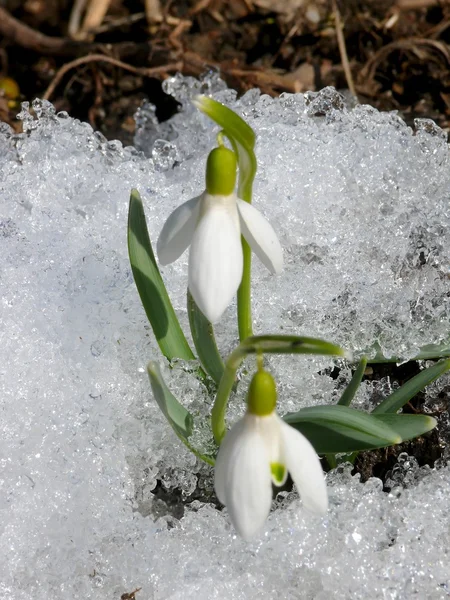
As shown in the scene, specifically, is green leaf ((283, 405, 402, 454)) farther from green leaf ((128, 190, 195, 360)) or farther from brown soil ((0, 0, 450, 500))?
brown soil ((0, 0, 450, 500))

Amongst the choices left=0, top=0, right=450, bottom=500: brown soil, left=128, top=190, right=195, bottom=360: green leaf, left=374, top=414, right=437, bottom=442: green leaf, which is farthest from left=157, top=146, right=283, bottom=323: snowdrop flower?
left=0, top=0, right=450, bottom=500: brown soil

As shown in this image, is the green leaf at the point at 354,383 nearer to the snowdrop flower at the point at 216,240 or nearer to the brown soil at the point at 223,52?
the snowdrop flower at the point at 216,240

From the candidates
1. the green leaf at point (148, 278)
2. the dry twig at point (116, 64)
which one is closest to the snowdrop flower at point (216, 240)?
the green leaf at point (148, 278)

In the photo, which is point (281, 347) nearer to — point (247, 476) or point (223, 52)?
point (247, 476)

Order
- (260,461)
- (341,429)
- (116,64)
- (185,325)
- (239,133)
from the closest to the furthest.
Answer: (260,461) → (239,133) → (341,429) → (185,325) → (116,64)

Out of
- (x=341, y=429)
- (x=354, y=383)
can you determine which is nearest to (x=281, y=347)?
(x=341, y=429)

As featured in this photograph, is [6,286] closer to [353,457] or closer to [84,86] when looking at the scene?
[353,457]
